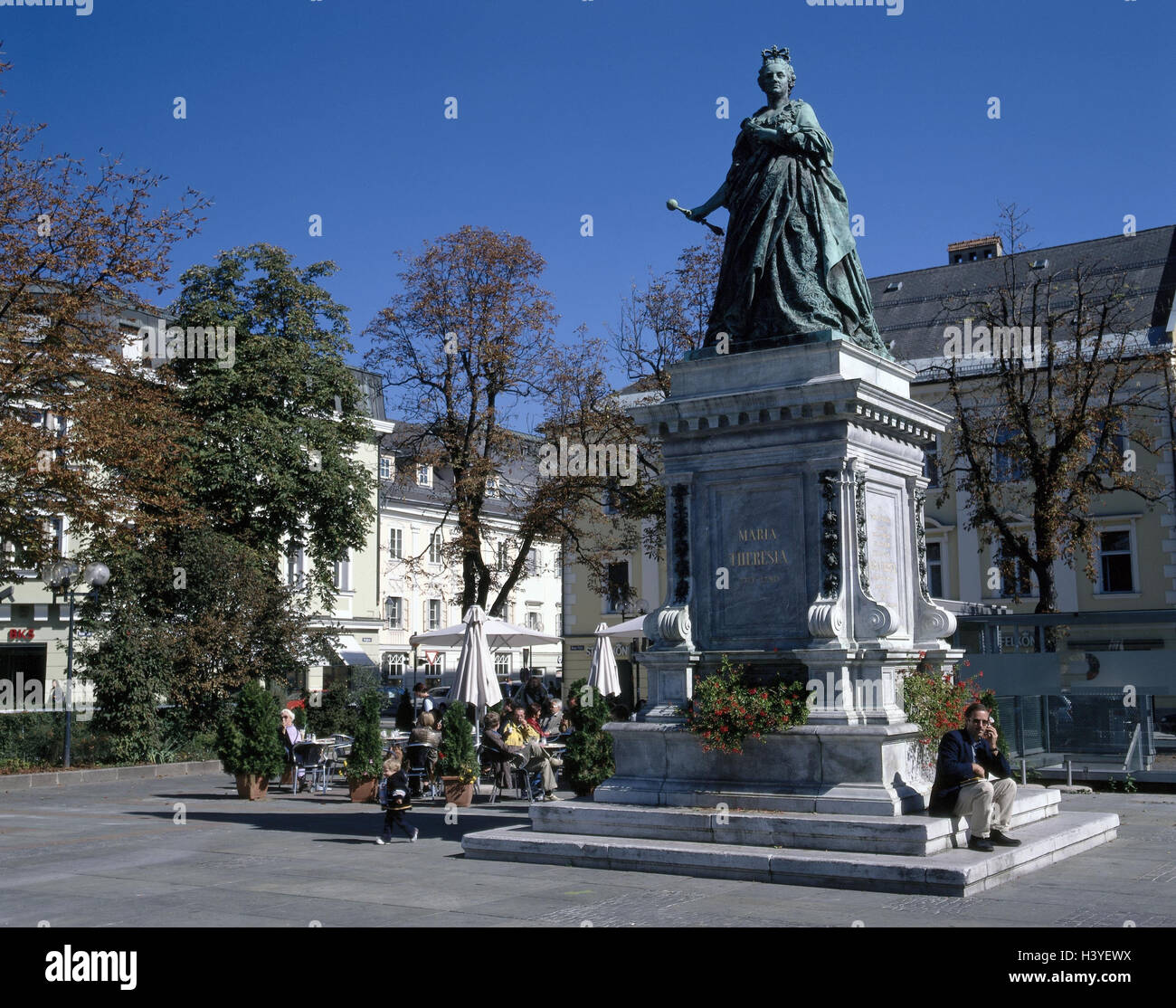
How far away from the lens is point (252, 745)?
21500mm

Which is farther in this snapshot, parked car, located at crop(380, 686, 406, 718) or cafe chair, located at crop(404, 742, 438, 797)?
parked car, located at crop(380, 686, 406, 718)

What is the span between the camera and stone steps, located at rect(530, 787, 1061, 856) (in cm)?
1161

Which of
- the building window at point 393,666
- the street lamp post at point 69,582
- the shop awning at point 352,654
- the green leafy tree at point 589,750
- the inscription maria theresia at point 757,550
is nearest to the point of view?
the inscription maria theresia at point 757,550

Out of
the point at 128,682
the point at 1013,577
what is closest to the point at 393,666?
the point at 1013,577

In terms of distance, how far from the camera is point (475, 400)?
33625 millimetres

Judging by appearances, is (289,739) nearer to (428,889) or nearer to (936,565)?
(428,889)

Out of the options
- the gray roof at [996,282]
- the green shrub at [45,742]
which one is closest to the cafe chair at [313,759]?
the green shrub at [45,742]

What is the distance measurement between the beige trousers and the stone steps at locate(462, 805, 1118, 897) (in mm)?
261

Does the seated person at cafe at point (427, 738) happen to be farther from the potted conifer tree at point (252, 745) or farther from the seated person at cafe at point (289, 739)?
the seated person at cafe at point (289, 739)

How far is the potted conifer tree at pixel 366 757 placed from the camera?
20.8 m

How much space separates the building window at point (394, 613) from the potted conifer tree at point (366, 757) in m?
44.3

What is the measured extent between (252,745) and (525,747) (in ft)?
15.3

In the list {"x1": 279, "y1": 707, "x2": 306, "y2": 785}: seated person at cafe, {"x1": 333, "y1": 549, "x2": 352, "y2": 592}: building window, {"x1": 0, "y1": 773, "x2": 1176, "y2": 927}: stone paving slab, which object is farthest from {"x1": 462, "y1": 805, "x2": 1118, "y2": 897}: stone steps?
{"x1": 333, "y1": 549, "x2": 352, "y2": 592}: building window

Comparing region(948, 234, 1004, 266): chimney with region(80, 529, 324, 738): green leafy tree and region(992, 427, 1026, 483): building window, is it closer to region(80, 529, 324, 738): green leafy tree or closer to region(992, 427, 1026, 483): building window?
region(992, 427, 1026, 483): building window
